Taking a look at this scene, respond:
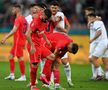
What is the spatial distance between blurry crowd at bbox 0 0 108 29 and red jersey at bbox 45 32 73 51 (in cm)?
1422

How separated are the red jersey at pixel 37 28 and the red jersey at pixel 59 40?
1.16 ft

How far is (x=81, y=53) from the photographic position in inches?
1045

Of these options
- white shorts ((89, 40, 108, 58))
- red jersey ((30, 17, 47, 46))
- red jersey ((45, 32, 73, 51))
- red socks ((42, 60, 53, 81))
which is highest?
red jersey ((30, 17, 47, 46))

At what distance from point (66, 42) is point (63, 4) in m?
17.0

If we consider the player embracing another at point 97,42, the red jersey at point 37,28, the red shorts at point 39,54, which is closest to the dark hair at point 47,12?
the red jersey at point 37,28

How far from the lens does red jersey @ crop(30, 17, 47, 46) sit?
14438 millimetres

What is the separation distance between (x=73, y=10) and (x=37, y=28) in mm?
16826

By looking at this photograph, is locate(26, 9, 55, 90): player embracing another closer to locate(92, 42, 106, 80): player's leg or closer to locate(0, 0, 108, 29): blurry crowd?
locate(92, 42, 106, 80): player's leg

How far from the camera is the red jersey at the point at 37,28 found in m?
14.4

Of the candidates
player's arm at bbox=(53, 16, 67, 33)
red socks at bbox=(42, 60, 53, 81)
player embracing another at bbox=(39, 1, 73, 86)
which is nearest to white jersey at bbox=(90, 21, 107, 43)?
player embracing another at bbox=(39, 1, 73, 86)

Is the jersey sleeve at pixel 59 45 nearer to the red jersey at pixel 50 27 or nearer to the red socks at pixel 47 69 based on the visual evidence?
the red socks at pixel 47 69

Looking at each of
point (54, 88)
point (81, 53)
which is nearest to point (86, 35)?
point (81, 53)

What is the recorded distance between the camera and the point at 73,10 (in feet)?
102

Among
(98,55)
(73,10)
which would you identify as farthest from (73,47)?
(73,10)
